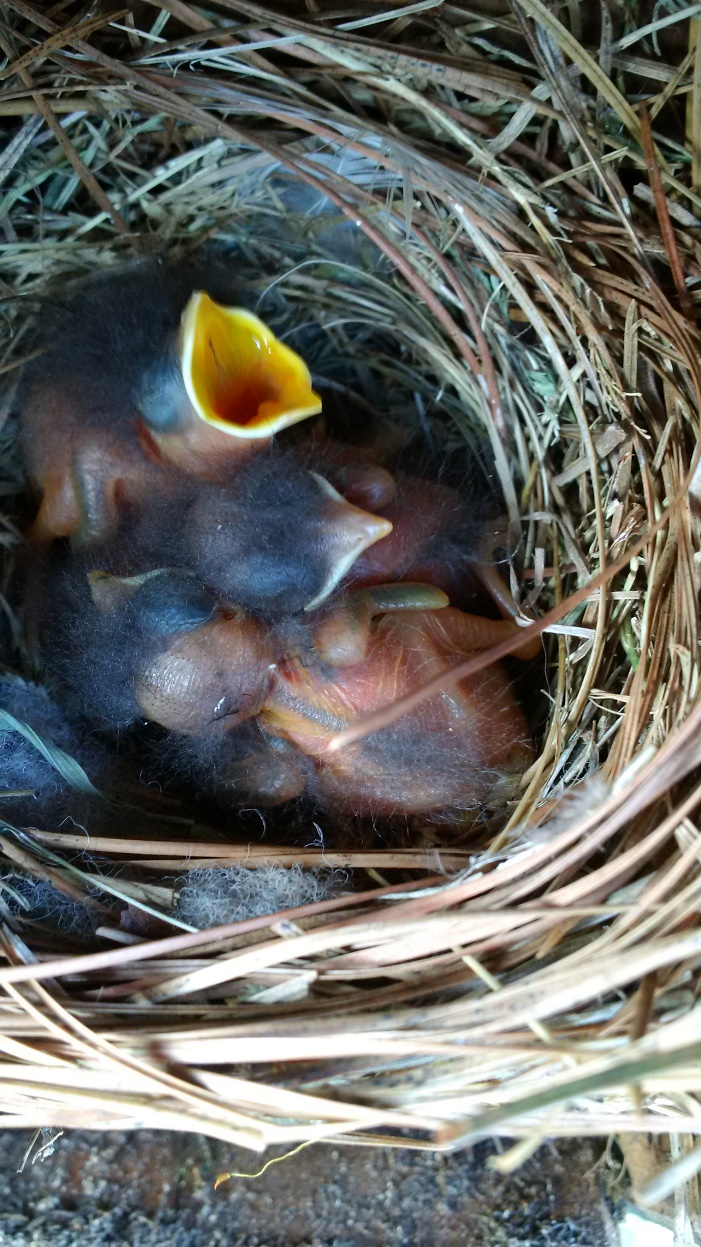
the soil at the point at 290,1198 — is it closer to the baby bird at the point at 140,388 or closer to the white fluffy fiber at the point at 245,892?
the white fluffy fiber at the point at 245,892

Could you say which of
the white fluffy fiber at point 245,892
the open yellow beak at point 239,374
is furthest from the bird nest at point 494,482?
the open yellow beak at point 239,374

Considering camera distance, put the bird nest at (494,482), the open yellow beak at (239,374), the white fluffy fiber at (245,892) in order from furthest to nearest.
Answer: the open yellow beak at (239,374), the white fluffy fiber at (245,892), the bird nest at (494,482)

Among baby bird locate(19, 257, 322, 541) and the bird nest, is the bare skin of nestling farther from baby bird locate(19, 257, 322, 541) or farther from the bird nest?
baby bird locate(19, 257, 322, 541)

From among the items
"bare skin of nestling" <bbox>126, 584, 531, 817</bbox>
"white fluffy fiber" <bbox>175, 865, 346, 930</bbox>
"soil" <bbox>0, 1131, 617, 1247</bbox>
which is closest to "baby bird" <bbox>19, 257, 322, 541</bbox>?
"bare skin of nestling" <bbox>126, 584, 531, 817</bbox>

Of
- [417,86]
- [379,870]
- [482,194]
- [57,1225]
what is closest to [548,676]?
[379,870]

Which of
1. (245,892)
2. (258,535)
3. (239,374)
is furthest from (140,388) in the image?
(245,892)

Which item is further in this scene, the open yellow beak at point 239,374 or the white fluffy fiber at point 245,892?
the open yellow beak at point 239,374

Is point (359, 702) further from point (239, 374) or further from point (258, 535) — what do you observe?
point (239, 374)
